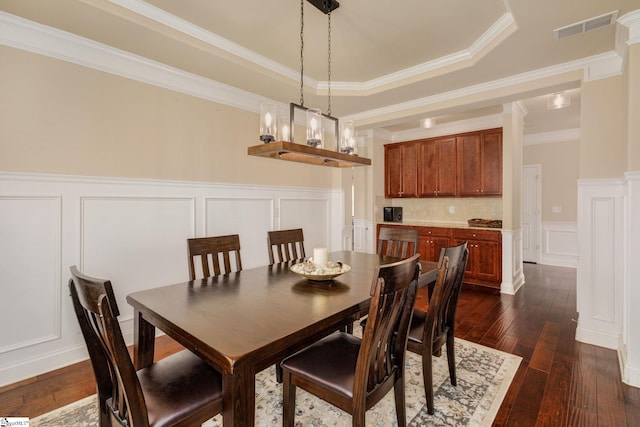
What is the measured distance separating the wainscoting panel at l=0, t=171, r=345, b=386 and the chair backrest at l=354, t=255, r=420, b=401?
2313 millimetres

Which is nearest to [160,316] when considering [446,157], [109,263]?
[109,263]

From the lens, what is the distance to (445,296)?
187 centimetres

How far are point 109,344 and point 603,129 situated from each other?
3.82 metres

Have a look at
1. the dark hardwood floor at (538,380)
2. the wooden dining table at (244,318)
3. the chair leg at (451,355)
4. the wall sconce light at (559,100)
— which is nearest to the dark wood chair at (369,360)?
the wooden dining table at (244,318)

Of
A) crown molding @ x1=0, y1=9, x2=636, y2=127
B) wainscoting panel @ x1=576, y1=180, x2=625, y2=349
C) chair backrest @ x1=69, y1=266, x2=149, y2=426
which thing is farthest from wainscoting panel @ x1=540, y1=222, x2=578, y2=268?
chair backrest @ x1=69, y1=266, x2=149, y2=426

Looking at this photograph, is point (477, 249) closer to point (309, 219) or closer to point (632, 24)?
point (309, 219)

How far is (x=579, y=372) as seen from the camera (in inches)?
90.2

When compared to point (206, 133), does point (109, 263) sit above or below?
below

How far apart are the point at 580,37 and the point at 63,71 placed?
4.05m

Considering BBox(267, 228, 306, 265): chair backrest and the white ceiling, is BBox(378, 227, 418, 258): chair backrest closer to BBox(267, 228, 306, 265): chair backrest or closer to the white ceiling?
BBox(267, 228, 306, 265): chair backrest

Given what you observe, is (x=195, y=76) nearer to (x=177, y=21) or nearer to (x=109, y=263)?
(x=177, y=21)

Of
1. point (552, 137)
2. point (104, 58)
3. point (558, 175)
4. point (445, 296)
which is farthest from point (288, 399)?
point (552, 137)

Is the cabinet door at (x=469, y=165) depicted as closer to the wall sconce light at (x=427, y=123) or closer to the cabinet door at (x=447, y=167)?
the cabinet door at (x=447, y=167)

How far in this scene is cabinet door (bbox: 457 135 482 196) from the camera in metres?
4.79
